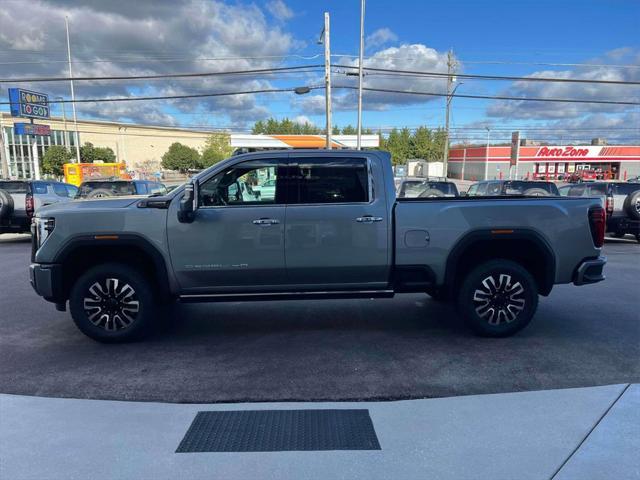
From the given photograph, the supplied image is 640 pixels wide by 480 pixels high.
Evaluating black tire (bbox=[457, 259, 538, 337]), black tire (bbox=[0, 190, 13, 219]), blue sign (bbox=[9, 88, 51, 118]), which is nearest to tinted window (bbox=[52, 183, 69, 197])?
black tire (bbox=[0, 190, 13, 219])

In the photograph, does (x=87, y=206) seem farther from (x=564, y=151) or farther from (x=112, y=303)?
(x=564, y=151)

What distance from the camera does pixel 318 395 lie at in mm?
3828

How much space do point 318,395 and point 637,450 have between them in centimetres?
227

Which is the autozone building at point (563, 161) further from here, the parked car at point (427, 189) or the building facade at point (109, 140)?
the parked car at point (427, 189)

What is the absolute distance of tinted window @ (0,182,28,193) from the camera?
41.0ft

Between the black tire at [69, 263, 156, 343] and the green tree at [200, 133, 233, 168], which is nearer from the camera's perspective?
the black tire at [69, 263, 156, 343]

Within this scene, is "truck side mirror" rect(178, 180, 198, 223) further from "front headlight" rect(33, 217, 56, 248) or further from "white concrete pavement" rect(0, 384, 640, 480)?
"white concrete pavement" rect(0, 384, 640, 480)

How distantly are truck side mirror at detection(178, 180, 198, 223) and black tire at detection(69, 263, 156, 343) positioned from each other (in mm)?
872

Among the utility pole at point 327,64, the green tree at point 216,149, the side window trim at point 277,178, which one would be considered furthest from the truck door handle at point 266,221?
the green tree at point 216,149

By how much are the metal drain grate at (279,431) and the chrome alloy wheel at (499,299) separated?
7.23ft

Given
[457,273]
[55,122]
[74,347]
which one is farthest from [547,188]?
[55,122]

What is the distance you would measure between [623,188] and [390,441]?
489 inches

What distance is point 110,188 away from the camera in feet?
42.7

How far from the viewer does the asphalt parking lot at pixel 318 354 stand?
3971 millimetres
